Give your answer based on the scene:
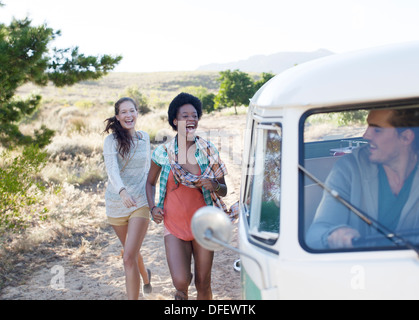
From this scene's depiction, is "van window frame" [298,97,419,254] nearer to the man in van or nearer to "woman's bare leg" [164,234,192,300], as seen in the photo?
→ the man in van

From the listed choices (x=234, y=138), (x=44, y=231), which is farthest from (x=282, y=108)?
(x=234, y=138)

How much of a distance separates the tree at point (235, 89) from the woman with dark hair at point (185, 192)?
92.0ft

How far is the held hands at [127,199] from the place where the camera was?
3652mm

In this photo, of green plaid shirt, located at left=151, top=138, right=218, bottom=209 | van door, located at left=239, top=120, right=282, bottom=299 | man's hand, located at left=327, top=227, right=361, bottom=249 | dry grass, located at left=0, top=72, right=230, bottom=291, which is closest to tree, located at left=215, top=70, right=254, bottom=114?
dry grass, located at left=0, top=72, right=230, bottom=291

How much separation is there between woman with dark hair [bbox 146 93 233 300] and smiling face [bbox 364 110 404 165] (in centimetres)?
139

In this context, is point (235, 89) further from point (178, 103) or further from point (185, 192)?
point (185, 192)

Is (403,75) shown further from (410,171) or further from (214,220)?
(214,220)

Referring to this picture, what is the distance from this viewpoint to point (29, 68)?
23.3ft

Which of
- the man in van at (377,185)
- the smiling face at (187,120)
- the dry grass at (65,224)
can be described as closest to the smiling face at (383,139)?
the man in van at (377,185)

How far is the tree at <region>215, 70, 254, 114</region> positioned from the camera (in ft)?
102

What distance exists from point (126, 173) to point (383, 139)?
2457 millimetres

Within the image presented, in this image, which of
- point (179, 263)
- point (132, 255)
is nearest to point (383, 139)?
point (179, 263)

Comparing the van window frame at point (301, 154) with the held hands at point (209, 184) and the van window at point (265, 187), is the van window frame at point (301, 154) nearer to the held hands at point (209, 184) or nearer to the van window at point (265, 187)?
the van window at point (265, 187)

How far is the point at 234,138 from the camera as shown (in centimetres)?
1648
